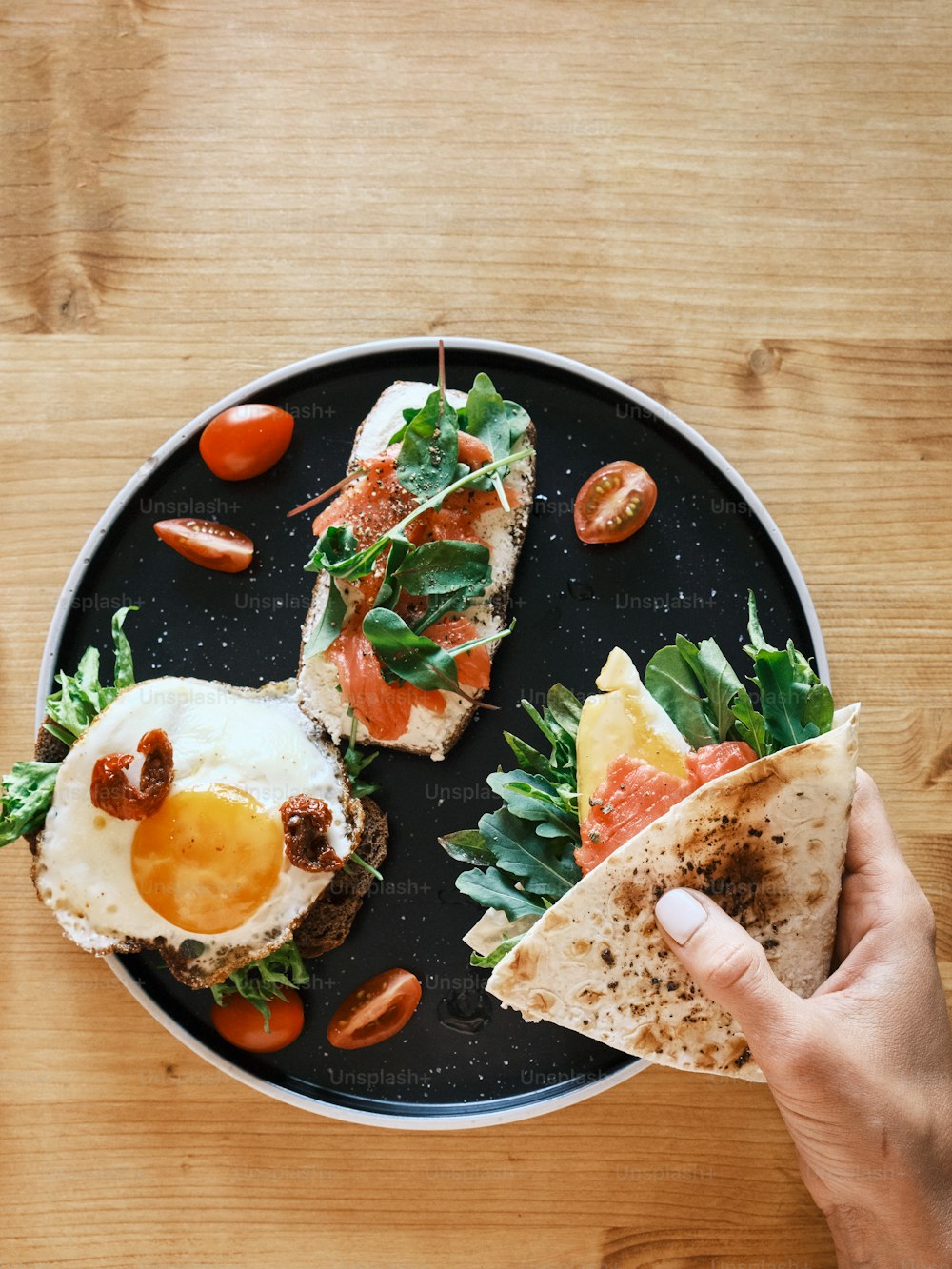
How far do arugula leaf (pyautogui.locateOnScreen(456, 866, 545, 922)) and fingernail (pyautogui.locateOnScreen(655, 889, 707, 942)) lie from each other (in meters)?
0.48

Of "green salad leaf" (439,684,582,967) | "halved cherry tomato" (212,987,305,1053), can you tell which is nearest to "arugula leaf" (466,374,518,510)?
"green salad leaf" (439,684,582,967)

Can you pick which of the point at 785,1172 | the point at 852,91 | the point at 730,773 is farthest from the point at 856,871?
the point at 852,91

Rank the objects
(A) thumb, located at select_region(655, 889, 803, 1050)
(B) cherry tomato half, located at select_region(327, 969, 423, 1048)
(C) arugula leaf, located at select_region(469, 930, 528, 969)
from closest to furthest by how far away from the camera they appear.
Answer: (A) thumb, located at select_region(655, 889, 803, 1050)
(C) arugula leaf, located at select_region(469, 930, 528, 969)
(B) cherry tomato half, located at select_region(327, 969, 423, 1048)

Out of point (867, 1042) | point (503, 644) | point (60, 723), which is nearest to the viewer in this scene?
point (867, 1042)

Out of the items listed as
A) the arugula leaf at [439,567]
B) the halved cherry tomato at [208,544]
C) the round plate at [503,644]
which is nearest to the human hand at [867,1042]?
the round plate at [503,644]

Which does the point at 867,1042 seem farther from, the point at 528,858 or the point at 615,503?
the point at 615,503

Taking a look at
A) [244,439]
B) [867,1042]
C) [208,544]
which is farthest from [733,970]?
[244,439]

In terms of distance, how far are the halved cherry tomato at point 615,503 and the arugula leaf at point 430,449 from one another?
527 millimetres

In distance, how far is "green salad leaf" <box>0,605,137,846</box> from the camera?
323cm

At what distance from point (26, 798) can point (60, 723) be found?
0.88 ft

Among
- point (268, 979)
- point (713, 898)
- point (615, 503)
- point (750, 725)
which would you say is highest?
point (615, 503)

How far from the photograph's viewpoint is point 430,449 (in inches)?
129

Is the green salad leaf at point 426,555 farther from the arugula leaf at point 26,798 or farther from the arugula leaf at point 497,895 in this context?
the arugula leaf at point 26,798

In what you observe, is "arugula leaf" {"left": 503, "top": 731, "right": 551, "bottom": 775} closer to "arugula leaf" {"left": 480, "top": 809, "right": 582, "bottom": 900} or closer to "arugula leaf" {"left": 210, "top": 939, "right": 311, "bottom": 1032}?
"arugula leaf" {"left": 480, "top": 809, "right": 582, "bottom": 900}
